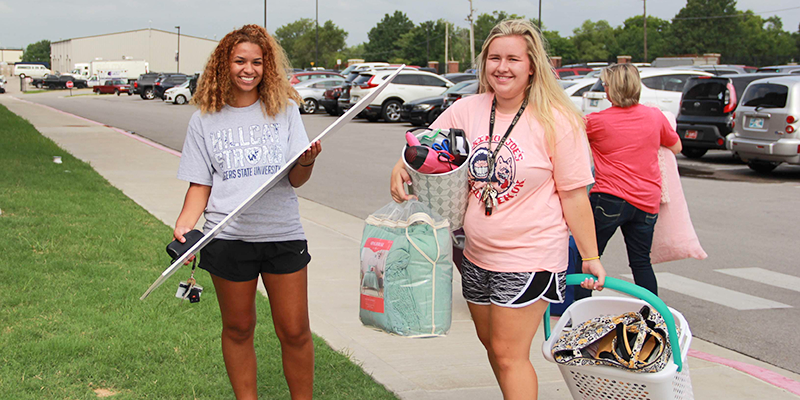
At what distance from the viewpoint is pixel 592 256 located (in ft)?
9.45

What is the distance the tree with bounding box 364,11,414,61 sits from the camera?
135 meters

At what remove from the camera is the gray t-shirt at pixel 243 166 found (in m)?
2.96

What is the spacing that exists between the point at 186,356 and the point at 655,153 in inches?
126

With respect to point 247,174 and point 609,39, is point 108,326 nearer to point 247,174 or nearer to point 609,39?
point 247,174

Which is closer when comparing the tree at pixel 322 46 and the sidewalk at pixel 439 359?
the sidewalk at pixel 439 359

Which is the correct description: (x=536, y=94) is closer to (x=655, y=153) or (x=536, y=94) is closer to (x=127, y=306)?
(x=655, y=153)

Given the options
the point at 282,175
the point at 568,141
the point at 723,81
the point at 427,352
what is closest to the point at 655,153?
the point at 427,352

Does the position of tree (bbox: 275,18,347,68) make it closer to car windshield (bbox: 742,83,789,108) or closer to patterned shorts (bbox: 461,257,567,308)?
car windshield (bbox: 742,83,789,108)

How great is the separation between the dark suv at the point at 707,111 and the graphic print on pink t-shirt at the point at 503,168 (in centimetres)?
1307

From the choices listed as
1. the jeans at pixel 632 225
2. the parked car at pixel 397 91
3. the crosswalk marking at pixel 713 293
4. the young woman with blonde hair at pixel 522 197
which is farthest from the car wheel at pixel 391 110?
the young woman with blonde hair at pixel 522 197

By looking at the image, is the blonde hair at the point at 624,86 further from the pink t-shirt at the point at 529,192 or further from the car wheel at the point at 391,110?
the car wheel at the point at 391,110

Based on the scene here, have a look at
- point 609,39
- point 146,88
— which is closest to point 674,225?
point 146,88

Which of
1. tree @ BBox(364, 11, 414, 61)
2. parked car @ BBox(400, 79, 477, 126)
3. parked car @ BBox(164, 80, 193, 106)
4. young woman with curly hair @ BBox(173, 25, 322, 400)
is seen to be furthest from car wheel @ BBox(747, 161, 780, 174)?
tree @ BBox(364, 11, 414, 61)

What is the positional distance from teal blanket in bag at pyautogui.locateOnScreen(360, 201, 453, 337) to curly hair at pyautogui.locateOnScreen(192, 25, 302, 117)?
71 centimetres
